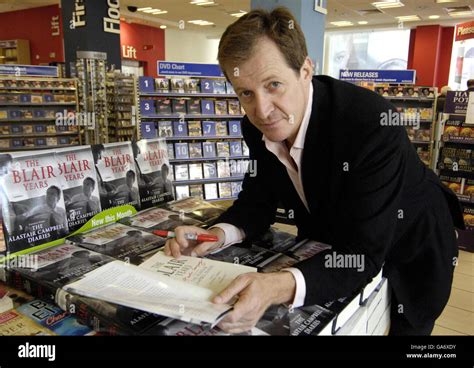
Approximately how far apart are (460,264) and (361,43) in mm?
14395

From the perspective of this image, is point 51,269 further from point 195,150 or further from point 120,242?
point 195,150

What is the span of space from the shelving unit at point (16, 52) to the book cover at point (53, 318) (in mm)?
14190

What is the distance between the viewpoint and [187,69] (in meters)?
6.89

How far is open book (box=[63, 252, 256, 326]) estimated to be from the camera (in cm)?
88

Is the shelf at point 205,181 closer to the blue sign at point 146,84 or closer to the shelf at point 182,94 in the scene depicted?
the shelf at point 182,94

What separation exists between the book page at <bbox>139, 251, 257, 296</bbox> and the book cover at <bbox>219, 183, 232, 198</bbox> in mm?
6214

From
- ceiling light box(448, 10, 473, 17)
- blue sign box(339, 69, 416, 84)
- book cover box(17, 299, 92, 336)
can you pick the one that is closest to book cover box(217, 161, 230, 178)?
blue sign box(339, 69, 416, 84)

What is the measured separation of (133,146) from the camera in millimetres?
1738

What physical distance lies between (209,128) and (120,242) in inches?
231

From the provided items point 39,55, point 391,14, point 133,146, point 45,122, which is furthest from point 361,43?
point 133,146

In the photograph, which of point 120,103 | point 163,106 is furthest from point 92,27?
point 163,106

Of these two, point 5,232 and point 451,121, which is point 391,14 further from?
point 5,232

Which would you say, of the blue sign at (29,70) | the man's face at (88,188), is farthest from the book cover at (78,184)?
the blue sign at (29,70)

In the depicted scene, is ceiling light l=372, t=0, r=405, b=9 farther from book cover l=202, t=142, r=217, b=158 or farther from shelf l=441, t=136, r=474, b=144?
shelf l=441, t=136, r=474, b=144
